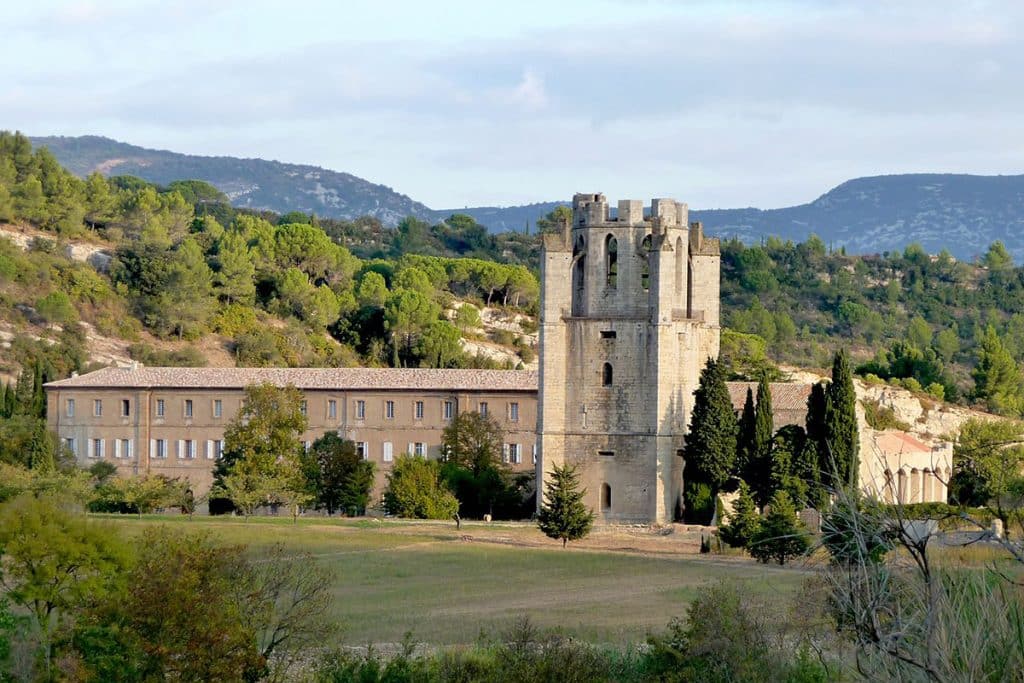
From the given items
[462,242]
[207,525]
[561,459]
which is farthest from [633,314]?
[462,242]

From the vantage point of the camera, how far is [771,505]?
45.9m

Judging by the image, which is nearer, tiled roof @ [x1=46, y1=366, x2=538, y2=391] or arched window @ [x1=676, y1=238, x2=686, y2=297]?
arched window @ [x1=676, y1=238, x2=686, y2=297]

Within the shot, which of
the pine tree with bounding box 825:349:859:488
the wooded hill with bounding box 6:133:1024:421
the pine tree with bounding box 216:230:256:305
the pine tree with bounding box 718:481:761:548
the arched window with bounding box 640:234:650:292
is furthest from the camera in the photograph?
the pine tree with bounding box 216:230:256:305

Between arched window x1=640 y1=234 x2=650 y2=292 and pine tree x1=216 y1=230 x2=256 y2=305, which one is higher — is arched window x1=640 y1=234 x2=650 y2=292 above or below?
below

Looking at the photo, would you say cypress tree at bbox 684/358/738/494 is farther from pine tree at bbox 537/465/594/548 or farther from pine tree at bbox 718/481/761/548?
pine tree at bbox 718/481/761/548

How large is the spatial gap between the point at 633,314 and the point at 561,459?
4970 millimetres

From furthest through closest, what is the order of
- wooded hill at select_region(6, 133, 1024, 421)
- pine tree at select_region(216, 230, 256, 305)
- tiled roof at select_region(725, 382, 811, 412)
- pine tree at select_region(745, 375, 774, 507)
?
pine tree at select_region(216, 230, 256, 305), wooded hill at select_region(6, 133, 1024, 421), tiled roof at select_region(725, 382, 811, 412), pine tree at select_region(745, 375, 774, 507)

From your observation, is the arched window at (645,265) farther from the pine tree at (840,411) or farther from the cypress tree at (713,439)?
the pine tree at (840,411)

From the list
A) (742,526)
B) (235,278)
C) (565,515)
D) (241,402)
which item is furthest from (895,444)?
(235,278)

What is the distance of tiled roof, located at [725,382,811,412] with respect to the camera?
57.1 m

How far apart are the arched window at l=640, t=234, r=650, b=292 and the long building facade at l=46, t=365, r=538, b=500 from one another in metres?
9.25

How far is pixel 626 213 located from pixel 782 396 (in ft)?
28.3

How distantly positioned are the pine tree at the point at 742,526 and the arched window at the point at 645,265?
1130 centimetres

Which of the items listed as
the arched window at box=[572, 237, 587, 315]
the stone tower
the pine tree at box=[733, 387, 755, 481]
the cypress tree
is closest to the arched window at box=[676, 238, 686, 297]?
the stone tower
